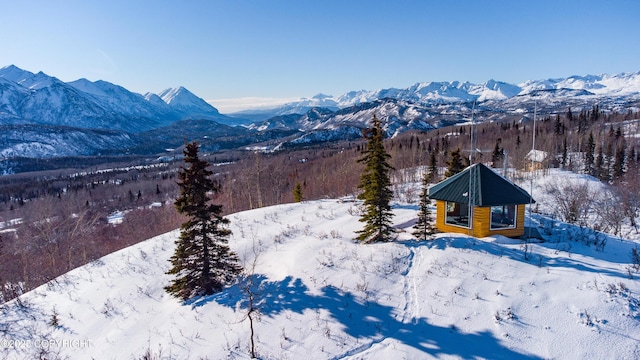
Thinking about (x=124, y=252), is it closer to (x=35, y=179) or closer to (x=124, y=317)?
(x=124, y=317)

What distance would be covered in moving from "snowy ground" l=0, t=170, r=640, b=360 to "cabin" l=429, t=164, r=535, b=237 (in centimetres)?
100

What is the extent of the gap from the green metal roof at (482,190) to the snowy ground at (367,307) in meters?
1.88

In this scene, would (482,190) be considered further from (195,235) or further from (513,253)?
(195,235)

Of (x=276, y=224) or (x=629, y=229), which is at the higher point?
(x=276, y=224)

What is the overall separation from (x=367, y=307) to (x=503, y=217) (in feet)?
35.2

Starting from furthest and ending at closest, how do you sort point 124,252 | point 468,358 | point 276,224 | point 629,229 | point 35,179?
point 35,179, point 629,229, point 276,224, point 124,252, point 468,358

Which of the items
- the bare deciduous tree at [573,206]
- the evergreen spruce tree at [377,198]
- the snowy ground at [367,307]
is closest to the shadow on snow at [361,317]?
the snowy ground at [367,307]

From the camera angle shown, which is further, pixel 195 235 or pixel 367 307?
pixel 195 235

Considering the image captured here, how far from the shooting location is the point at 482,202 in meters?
15.2

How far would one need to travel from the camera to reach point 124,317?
39.8 ft

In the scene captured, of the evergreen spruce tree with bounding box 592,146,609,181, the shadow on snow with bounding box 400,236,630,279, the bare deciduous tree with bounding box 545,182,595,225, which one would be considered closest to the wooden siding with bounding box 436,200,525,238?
the shadow on snow with bounding box 400,236,630,279

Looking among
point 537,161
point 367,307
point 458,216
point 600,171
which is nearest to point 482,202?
point 458,216

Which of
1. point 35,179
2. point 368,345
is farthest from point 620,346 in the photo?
point 35,179

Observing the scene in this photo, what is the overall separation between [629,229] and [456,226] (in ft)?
75.3
